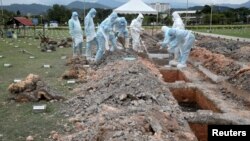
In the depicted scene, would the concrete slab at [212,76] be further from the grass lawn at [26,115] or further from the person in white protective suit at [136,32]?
the person in white protective suit at [136,32]

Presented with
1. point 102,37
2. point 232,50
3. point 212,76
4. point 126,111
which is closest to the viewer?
point 126,111

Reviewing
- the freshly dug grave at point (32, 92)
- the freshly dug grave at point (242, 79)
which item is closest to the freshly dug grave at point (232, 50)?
the freshly dug grave at point (242, 79)

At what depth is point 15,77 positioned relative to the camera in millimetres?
12352

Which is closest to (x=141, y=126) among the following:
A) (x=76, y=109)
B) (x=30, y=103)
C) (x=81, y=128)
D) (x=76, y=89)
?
(x=81, y=128)

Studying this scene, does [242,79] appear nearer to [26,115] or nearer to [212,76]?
[212,76]

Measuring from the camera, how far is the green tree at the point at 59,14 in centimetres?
5197

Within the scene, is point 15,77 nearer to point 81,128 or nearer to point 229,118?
point 81,128

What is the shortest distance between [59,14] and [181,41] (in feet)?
128

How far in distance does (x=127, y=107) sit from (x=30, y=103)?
2420 millimetres

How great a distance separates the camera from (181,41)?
15547 mm

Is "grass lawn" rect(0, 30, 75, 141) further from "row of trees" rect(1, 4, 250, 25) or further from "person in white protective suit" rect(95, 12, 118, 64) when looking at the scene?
"row of trees" rect(1, 4, 250, 25)

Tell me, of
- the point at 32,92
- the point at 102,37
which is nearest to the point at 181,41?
the point at 102,37

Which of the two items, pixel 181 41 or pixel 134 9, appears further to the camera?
pixel 134 9

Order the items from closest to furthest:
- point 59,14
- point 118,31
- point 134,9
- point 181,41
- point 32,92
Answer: point 32,92
point 181,41
point 118,31
point 134,9
point 59,14
